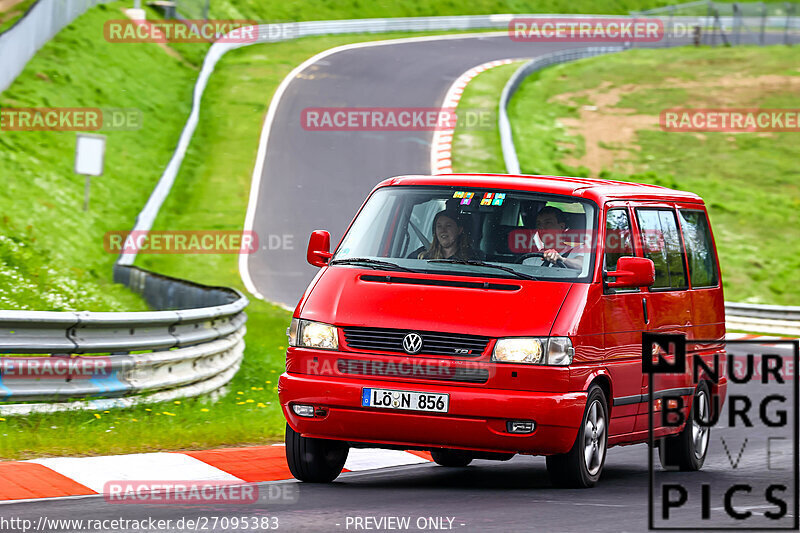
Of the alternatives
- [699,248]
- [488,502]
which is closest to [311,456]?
[488,502]

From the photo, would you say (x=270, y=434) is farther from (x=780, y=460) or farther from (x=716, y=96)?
(x=716, y=96)

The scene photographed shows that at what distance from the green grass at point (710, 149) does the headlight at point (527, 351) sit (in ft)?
78.1

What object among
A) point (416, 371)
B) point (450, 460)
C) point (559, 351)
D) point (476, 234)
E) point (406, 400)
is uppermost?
point (476, 234)

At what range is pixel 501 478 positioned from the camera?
976cm

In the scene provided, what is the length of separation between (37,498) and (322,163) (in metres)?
26.9

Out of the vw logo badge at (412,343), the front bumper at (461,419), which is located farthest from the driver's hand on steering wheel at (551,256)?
the vw logo badge at (412,343)

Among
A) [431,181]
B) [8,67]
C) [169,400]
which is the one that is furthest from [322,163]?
[431,181]

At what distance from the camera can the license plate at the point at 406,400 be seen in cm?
838

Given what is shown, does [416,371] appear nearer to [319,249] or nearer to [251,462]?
[319,249]

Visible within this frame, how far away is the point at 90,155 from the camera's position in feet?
84.7

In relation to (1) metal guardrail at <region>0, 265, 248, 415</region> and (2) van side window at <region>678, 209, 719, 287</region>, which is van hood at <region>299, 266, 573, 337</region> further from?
(1) metal guardrail at <region>0, 265, 248, 415</region>

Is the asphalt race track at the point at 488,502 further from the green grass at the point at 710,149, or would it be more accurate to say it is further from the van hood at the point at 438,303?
the green grass at the point at 710,149

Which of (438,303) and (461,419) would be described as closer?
(461,419)

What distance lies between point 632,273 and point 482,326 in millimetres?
1292
